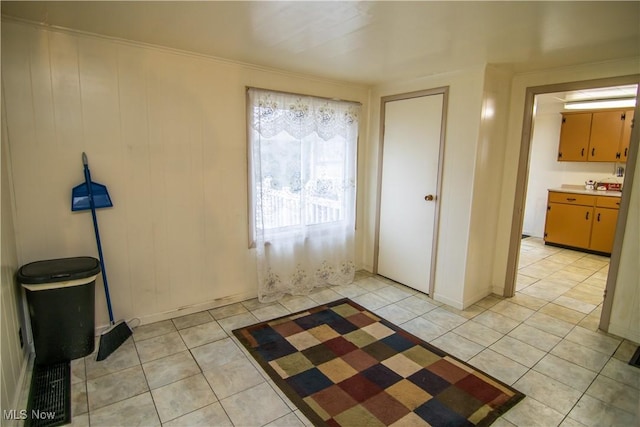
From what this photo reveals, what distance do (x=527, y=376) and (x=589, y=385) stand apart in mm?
372

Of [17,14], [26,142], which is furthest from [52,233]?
[17,14]

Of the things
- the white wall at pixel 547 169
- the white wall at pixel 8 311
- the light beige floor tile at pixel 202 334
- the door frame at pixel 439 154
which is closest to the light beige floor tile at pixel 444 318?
the door frame at pixel 439 154

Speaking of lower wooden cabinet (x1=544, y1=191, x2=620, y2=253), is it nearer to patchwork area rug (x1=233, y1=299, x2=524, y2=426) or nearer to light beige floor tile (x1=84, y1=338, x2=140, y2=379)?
patchwork area rug (x1=233, y1=299, x2=524, y2=426)

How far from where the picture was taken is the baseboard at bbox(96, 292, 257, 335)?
2814mm

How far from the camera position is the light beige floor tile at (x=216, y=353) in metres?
2.40

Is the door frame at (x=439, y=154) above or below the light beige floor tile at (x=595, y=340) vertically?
above

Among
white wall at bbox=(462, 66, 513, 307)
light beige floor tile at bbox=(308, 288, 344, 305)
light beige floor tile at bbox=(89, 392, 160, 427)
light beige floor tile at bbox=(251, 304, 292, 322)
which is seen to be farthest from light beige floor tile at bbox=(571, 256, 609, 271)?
light beige floor tile at bbox=(89, 392, 160, 427)

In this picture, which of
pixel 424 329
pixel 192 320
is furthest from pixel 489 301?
pixel 192 320

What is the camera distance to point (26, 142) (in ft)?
7.39

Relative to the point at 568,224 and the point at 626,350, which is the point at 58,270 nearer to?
the point at 626,350

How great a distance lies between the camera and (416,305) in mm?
3387

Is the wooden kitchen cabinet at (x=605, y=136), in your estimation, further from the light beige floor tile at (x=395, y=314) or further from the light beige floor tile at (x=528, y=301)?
the light beige floor tile at (x=395, y=314)

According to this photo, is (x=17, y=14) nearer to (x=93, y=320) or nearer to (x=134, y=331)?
(x=93, y=320)

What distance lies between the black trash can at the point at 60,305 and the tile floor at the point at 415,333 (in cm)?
18
